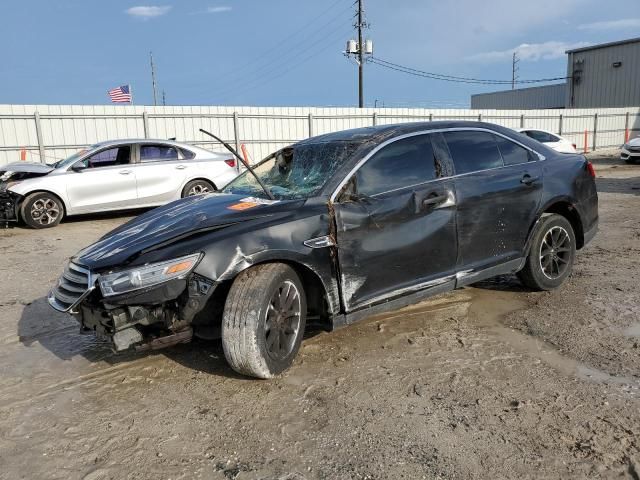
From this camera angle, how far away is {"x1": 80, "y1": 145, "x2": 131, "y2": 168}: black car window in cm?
999

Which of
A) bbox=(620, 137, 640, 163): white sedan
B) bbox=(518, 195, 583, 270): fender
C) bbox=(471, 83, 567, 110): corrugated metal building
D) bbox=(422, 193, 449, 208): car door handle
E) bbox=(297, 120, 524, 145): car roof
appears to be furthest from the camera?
bbox=(471, 83, 567, 110): corrugated metal building

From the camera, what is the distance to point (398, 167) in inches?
161

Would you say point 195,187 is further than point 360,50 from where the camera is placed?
No

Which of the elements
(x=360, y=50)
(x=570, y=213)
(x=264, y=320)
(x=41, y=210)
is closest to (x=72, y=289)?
(x=264, y=320)

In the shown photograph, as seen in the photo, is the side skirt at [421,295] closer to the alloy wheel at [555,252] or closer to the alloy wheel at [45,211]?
the alloy wheel at [555,252]

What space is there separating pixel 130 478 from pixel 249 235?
58.1 inches

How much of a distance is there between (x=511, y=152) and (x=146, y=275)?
10.9ft

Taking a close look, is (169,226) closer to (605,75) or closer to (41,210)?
(41,210)

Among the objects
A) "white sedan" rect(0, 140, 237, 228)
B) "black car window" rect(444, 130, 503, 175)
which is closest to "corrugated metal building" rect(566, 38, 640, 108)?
"white sedan" rect(0, 140, 237, 228)

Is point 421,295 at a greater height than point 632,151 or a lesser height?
lesser

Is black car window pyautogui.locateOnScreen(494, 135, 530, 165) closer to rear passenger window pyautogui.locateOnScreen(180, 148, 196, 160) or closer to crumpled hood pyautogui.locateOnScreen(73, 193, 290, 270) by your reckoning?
crumpled hood pyautogui.locateOnScreen(73, 193, 290, 270)

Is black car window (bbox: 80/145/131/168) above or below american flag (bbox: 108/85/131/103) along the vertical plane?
below

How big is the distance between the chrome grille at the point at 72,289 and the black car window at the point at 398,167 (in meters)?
1.91

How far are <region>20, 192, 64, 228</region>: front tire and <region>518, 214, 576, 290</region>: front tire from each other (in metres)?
8.34
